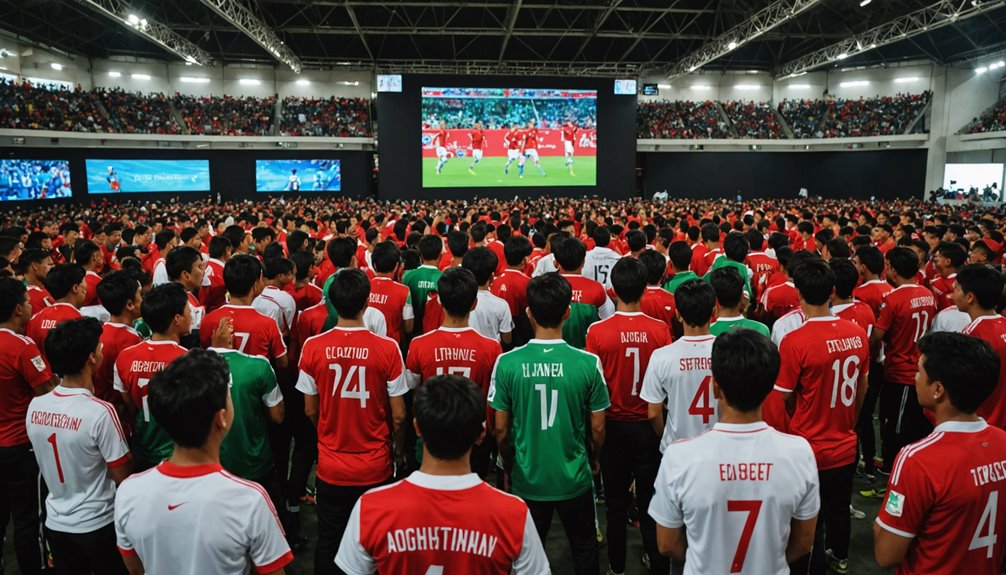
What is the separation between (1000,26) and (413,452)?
32.1 metres

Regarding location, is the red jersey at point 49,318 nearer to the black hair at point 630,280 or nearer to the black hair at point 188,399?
the black hair at point 188,399

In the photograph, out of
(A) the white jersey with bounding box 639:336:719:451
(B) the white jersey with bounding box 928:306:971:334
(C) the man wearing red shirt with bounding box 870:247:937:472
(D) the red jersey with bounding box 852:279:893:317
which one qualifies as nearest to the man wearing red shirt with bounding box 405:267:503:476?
(A) the white jersey with bounding box 639:336:719:451

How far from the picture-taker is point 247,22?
2067cm

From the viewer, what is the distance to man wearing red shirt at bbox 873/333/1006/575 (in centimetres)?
213

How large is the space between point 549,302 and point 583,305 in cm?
194

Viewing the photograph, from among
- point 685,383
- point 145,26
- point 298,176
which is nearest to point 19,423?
point 685,383

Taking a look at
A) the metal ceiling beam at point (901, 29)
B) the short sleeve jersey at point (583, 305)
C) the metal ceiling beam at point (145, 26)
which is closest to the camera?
the short sleeve jersey at point (583, 305)

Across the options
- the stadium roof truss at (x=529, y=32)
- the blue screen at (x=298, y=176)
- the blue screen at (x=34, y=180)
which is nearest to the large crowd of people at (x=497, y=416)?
the stadium roof truss at (x=529, y=32)

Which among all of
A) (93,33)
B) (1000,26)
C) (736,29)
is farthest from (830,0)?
(93,33)

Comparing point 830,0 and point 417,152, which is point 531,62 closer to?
point 417,152

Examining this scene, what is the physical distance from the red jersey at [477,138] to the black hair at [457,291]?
23449 millimetres

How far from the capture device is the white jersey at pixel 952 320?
446 cm

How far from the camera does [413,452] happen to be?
4.39 meters

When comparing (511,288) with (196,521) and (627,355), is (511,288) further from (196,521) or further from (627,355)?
(196,521)
